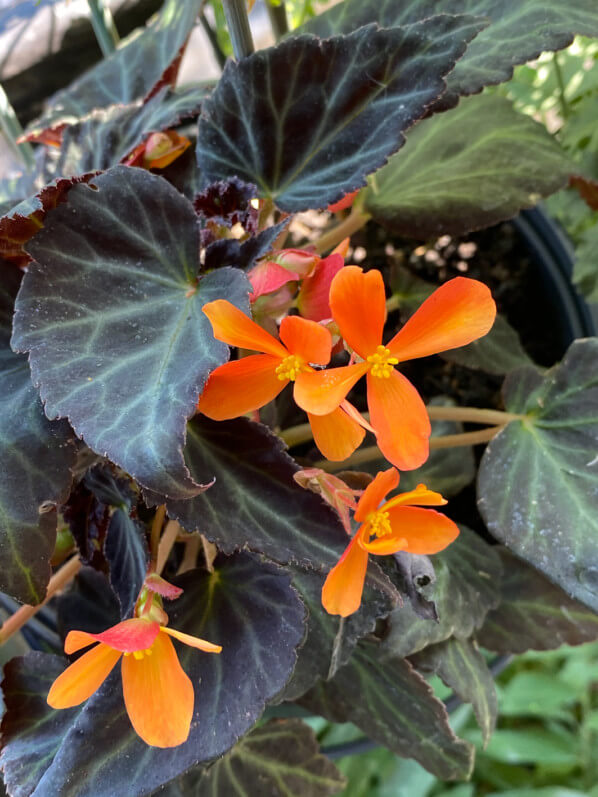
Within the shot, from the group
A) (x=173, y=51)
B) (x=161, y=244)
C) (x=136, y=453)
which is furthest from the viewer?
(x=173, y=51)

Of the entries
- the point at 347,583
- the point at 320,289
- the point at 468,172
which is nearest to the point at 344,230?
the point at 468,172

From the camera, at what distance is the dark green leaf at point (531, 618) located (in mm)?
548

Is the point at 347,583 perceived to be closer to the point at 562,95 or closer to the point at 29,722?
the point at 29,722

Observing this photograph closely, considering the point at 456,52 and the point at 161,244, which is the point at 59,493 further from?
the point at 456,52

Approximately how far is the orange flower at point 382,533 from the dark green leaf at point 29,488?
150 millimetres

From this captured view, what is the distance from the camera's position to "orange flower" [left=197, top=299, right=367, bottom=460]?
30 cm

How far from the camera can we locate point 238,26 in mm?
430

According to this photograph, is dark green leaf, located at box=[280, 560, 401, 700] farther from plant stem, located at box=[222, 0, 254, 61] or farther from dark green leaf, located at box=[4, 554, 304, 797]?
plant stem, located at box=[222, 0, 254, 61]

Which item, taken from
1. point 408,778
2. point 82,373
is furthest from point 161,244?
point 408,778

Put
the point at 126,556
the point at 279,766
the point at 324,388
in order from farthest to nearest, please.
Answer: the point at 279,766
the point at 126,556
the point at 324,388

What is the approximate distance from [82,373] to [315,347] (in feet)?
0.40

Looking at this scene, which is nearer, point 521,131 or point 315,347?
point 315,347

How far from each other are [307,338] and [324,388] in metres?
0.02

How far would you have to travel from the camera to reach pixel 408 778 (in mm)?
934
